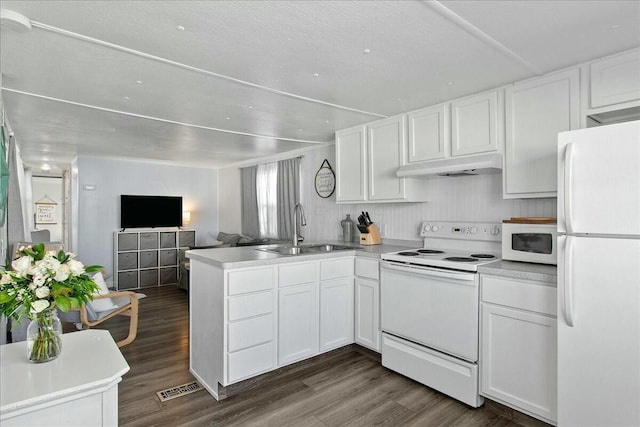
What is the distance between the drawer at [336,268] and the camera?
10.3ft

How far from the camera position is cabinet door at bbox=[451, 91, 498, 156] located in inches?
107

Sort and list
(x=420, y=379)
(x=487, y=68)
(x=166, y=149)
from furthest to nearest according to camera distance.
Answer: (x=166, y=149)
(x=420, y=379)
(x=487, y=68)

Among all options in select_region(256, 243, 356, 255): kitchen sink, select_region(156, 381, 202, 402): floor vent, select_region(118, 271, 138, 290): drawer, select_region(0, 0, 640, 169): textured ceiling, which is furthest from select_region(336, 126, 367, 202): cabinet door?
select_region(118, 271, 138, 290): drawer

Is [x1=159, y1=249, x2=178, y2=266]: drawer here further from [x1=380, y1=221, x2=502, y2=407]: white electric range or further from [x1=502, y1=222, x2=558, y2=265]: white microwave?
[x1=502, y1=222, x2=558, y2=265]: white microwave

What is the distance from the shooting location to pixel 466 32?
1.89m

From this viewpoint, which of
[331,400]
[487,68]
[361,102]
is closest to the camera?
[487,68]

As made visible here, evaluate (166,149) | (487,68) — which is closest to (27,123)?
(166,149)

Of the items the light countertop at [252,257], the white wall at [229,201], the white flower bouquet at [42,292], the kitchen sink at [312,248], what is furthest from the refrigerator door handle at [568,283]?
the white wall at [229,201]

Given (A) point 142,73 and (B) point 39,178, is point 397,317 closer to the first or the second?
(A) point 142,73

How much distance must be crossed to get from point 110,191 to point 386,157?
5.32 m

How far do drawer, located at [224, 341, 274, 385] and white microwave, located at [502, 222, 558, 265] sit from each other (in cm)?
190

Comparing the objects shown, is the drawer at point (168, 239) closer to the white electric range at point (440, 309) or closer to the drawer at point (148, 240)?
the drawer at point (148, 240)

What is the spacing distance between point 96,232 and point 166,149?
2.26 m

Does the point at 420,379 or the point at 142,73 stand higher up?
the point at 142,73
